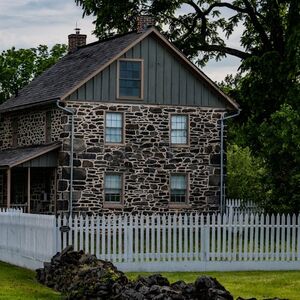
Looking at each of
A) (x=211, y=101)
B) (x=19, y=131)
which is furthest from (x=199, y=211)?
(x=19, y=131)

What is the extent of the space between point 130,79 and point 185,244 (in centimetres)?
1440

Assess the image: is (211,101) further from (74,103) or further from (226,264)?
(226,264)

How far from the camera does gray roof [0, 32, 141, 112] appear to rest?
37531mm

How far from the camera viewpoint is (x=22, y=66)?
62844mm

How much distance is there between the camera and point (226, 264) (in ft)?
82.2

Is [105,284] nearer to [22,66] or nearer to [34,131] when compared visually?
[34,131]

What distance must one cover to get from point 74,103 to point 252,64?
7956 mm

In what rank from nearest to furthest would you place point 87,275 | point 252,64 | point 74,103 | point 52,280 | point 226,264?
point 87,275, point 52,280, point 226,264, point 74,103, point 252,64

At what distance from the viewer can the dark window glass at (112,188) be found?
3753 cm

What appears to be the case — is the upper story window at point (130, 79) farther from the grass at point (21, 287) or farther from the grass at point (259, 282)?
the grass at point (21, 287)

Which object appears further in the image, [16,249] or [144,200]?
[144,200]

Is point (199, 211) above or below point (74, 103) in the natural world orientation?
below

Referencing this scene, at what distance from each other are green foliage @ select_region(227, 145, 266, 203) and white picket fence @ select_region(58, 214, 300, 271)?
18408 millimetres

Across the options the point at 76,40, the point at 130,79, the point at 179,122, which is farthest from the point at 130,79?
the point at 76,40
